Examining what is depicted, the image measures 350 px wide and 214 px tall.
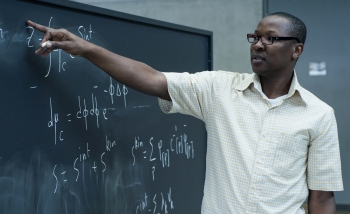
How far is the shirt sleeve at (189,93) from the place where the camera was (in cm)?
154

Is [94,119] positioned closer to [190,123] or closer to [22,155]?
[22,155]

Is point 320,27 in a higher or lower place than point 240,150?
higher

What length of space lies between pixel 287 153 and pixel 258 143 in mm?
107

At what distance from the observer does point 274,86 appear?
5.30 feet

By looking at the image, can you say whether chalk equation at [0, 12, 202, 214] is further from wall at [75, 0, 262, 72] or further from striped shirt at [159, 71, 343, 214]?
wall at [75, 0, 262, 72]

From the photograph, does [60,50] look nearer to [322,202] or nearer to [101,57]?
[101,57]

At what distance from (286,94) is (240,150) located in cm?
28

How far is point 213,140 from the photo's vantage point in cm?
162

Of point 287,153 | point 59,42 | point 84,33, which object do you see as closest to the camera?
point 59,42

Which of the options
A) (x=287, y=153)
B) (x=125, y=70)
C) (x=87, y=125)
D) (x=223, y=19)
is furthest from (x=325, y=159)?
(x=223, y=19)

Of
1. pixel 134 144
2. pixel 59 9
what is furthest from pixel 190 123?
pixel 59 9

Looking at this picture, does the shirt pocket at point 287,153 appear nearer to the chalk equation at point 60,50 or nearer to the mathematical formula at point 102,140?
the mathematical formula at point 102,140

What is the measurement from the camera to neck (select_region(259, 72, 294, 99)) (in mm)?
1612

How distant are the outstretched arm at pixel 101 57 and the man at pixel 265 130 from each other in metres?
0.01
